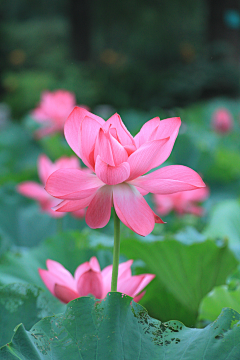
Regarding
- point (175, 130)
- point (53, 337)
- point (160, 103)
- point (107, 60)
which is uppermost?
point (175, 130)

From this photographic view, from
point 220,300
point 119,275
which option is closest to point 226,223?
point 220,300

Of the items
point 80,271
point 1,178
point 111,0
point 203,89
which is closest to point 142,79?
point 203,89

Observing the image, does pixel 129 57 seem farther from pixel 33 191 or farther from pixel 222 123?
pixel 33 191

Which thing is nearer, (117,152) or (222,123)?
(117,152)

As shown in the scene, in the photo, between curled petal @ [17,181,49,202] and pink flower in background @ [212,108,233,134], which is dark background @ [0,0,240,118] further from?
curled petal @ [17,181,49,202]

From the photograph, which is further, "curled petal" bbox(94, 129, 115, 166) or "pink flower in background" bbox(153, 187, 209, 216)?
"pink flower in background" bbox(153, 187, 209, 216)

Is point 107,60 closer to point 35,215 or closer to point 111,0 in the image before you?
point 111,0

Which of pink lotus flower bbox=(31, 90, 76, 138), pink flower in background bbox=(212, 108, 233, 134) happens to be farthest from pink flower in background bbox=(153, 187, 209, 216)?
pink flower in background bbox=(212, 108, 233, 134)
